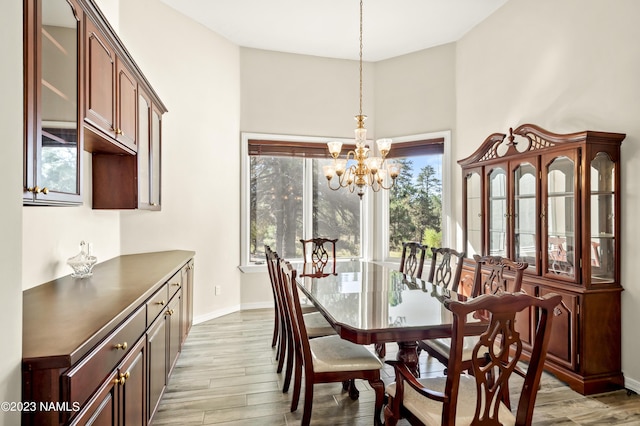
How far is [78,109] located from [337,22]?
11.2ft

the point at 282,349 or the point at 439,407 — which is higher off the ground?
the point at 439,407

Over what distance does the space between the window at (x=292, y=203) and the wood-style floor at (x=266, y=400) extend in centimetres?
195

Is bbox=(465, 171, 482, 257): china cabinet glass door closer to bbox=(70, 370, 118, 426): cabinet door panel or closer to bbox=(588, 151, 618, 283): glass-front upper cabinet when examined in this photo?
bbox=(588, 151, 618, 283): glass-front upper cabinet

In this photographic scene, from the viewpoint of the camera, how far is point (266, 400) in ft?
8.50

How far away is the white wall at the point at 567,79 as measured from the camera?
8.93 ft

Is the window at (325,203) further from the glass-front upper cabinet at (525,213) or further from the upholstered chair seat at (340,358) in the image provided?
the upholstered chair seat at (340,358)

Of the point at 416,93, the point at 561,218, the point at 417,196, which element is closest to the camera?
the point at 561,218

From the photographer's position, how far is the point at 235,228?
4883mm

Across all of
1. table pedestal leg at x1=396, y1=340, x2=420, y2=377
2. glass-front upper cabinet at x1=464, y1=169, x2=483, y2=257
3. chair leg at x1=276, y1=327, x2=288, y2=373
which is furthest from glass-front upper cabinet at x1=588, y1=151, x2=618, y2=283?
chair leg at x1=276, y1=327, x2=288, y2=373

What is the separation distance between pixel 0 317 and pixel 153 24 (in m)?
3.83

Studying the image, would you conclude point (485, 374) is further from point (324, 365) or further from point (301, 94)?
point (301, 94)

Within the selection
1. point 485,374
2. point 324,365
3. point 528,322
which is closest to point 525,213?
point 528,322

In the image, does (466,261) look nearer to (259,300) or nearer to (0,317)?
(259,300)

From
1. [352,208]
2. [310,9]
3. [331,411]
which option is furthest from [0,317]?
[352,208]
